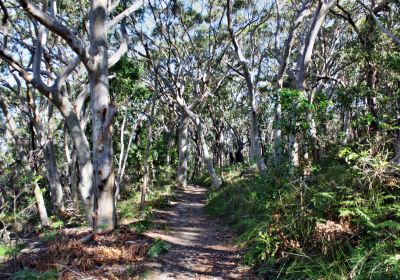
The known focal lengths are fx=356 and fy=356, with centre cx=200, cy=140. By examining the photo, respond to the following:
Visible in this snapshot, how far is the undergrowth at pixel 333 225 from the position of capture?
13.7 ft

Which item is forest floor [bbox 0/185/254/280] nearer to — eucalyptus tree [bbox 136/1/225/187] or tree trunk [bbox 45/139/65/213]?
tree trunk [bbox 45/139/65/213]

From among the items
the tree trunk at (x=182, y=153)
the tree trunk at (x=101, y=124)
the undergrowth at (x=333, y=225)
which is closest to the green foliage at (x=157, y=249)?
the tree trunk at (x=101, y=124)

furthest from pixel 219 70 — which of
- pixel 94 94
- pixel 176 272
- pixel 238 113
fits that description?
pixel 176 272

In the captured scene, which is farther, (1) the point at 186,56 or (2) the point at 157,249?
(1) the point at 186,56

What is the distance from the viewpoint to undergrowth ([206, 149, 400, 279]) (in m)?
4.17

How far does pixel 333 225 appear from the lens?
490 centimetres

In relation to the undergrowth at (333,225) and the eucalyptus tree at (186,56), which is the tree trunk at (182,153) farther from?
the undergrowth at (333,225)

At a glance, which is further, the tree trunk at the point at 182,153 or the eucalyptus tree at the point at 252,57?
the tree trunk at the point at 182,153

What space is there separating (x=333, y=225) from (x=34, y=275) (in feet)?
13.3

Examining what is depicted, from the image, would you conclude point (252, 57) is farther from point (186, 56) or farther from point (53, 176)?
point (53, 176)

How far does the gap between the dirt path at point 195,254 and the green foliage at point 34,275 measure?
4.09ft

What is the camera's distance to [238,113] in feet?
90.9

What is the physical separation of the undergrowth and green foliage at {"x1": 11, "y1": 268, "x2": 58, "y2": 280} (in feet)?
9.68

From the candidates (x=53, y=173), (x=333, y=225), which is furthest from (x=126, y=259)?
(x=53, y=173)
